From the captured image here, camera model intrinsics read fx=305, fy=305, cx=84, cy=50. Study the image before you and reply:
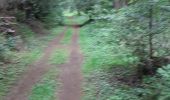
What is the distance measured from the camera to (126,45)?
11094mm

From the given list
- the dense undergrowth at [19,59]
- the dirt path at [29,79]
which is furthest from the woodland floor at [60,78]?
the dense undergrowth at [19,59]

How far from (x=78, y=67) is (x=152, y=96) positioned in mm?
6314

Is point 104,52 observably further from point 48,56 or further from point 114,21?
point 114,21

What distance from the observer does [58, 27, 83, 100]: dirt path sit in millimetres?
9656

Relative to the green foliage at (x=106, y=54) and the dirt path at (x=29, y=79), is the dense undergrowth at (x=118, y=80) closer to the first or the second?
the green foliage at (x=106, y=54)

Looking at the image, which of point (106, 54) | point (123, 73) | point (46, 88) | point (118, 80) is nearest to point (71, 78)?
point (46, 88)

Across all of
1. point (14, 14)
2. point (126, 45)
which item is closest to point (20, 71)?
point (126, 45)

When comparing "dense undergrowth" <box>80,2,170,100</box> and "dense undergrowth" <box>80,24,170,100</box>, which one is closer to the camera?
"dense undergrowth" <box>80,24,170,100</box>

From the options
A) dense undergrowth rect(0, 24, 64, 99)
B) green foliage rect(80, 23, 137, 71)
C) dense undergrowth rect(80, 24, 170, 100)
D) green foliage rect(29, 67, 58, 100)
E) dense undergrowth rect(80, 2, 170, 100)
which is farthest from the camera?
green foliage rect(80, 23, 137, 71)

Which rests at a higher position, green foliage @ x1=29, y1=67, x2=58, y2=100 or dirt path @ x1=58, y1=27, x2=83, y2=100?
green foliage @ x1=29, y1=67, x2=58, y2=100

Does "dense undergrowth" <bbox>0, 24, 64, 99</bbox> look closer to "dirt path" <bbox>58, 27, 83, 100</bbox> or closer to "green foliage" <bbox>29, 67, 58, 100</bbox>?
"green foliage" <bbox>29, 67, 58, 100</bbox>

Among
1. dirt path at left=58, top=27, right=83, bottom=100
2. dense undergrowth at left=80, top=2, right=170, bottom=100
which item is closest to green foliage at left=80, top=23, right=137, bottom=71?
dense undergrowth at left=80, top=2, right=170, bottom=100

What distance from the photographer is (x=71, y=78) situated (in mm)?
11672

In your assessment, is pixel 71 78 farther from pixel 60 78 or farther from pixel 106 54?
pixel 106 54
